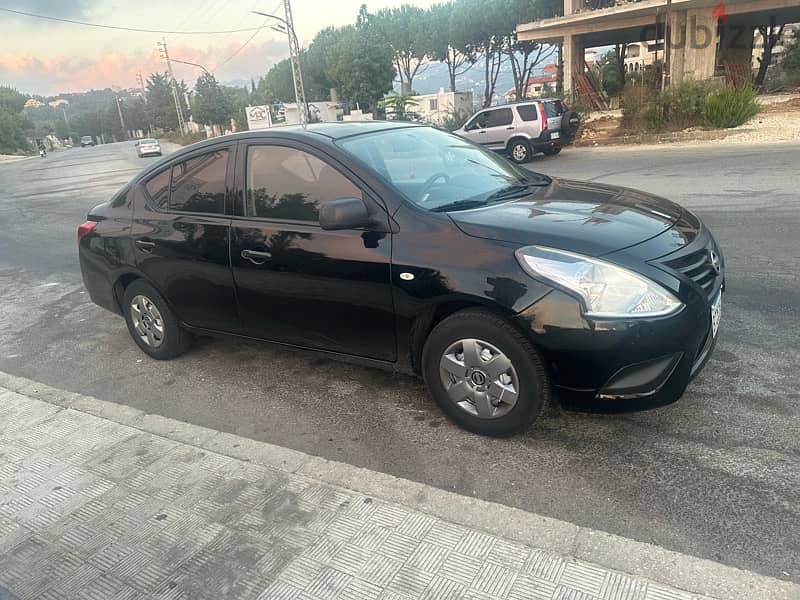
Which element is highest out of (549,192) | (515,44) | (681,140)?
(515,44)

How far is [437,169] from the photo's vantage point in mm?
3967

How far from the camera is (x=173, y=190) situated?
4527mm

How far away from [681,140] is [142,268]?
59.2 feet

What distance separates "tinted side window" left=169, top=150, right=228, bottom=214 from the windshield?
38.0 inches

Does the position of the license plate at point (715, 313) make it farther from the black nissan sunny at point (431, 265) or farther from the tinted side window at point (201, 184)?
the tinted side window at point (201, 184)

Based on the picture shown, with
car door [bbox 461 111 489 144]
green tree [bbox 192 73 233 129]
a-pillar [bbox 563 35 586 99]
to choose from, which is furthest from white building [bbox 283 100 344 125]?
car door [bbox 461 111 489 144]

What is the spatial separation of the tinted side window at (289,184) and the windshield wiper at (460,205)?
464mm

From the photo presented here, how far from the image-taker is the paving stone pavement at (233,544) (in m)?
2.36

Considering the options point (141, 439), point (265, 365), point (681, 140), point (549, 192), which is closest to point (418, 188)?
point (549, 192)

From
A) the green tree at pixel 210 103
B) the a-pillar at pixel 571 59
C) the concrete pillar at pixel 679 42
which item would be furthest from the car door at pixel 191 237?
the green tree at pixel 210 103

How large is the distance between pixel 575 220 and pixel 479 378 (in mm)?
974

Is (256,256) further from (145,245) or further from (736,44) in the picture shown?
(736,44)

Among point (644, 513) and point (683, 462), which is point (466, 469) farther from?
point (683, 462)

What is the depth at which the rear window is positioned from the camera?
1783cm
